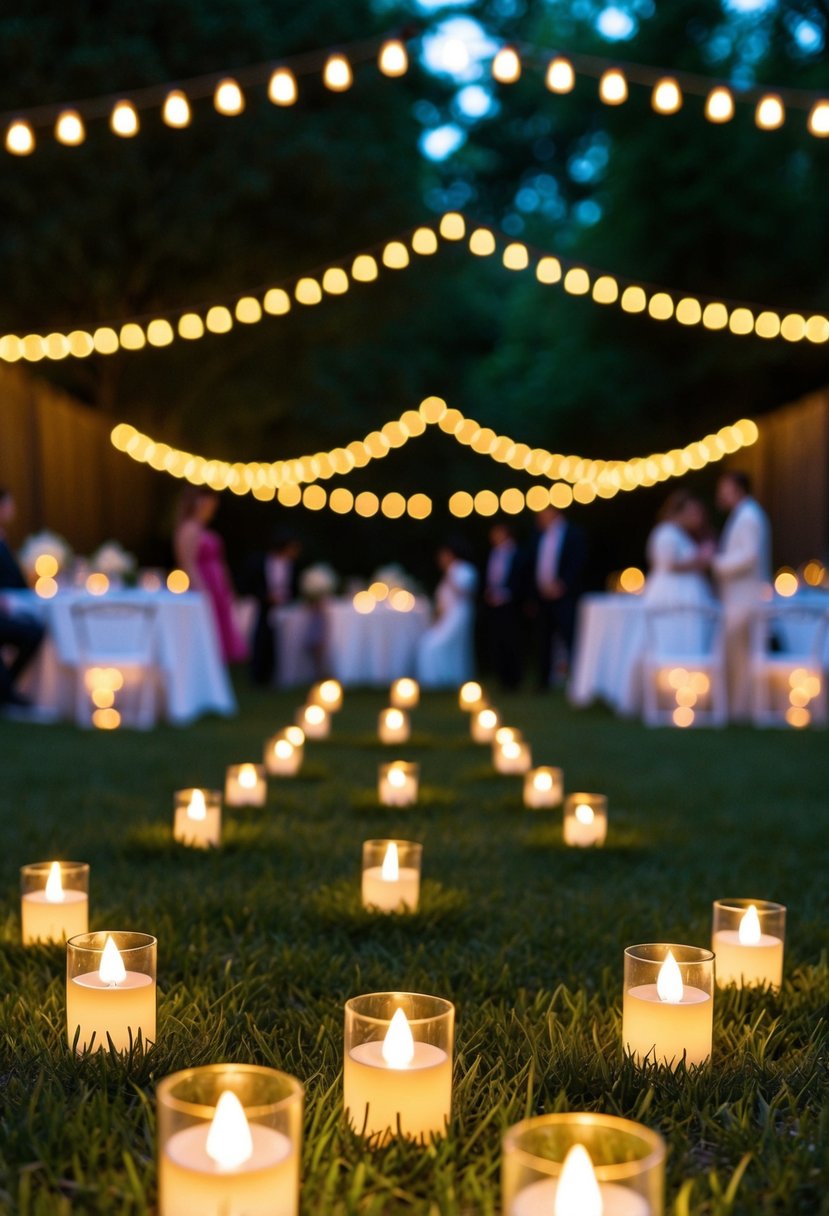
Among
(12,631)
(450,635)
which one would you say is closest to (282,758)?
(12,631)

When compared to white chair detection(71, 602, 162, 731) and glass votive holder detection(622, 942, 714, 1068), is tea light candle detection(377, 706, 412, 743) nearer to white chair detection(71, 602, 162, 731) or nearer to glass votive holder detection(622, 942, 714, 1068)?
white chair detection(71, 602, 162, 731)

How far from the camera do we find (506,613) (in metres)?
10.1

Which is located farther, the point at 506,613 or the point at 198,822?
the point at 506,613

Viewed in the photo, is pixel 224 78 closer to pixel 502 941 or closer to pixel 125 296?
pixel 502 941

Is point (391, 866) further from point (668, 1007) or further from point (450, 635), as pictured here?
point (450, 635)

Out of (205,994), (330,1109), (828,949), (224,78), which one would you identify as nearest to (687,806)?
(828,949)

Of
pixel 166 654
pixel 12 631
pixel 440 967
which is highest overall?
pixel 12 631

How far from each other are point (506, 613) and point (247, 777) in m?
6.43

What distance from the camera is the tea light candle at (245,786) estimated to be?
3771 millimetres

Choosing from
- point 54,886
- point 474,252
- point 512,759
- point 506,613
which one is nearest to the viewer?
point 54,886

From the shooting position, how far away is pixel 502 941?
8.09 ft

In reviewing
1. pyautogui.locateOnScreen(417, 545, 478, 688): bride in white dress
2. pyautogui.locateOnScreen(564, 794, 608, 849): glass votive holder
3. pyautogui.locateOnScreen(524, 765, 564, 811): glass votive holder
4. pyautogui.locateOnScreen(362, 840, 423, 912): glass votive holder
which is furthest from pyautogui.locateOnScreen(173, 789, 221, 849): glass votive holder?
pyautogui.locateOnScreen(417, 545, 478, 688): bride in white dress

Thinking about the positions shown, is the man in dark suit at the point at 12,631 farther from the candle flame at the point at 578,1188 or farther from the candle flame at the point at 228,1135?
the candle flame at the point at 578,1188

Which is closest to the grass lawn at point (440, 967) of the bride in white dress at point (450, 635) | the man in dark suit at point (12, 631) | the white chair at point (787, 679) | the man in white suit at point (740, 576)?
the man in dark suit at point (12, 631)
